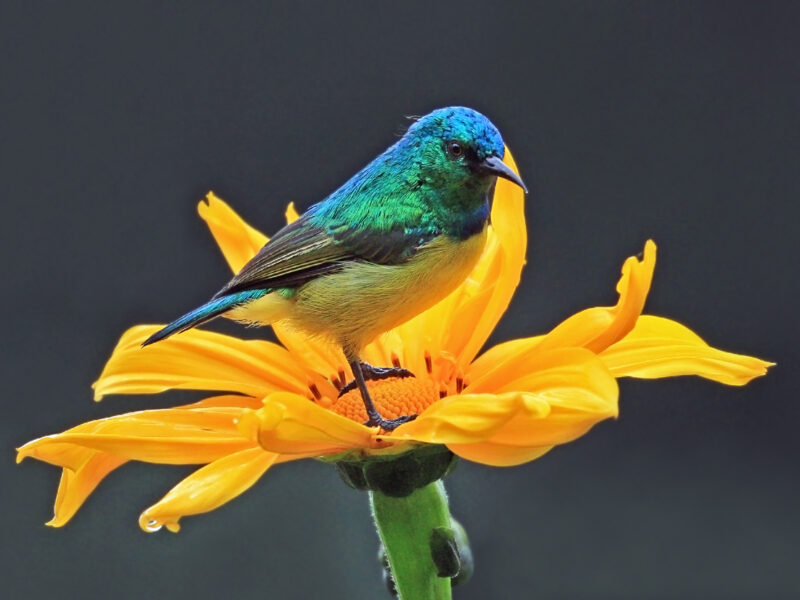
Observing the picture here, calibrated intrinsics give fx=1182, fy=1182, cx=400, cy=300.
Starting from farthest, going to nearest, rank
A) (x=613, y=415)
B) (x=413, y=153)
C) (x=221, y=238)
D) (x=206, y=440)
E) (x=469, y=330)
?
(x=221, y=238) < (x=469, y=330) < (x=413, y=153) < (x=206, y=440) < (x=613, y=415)

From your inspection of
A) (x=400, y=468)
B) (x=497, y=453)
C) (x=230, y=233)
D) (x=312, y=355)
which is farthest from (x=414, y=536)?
(x=230, y=233)

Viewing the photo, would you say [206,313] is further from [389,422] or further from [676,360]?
[676,360]

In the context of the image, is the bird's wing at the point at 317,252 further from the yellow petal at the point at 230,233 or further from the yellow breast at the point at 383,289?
the yellow petal at the point at 230,233

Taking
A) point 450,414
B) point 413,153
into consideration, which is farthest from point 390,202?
point 450,414

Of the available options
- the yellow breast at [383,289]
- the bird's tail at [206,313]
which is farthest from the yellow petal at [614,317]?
the bird's tail at [206,313]

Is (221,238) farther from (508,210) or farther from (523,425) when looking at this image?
(523,425)

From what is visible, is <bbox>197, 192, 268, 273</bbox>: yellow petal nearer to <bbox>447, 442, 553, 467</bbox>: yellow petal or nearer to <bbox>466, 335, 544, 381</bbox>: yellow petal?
<bbox>466, 335, 544, 381</bbox>: yellow petal
